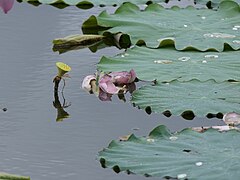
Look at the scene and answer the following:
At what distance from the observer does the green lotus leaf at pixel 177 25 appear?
2.80m

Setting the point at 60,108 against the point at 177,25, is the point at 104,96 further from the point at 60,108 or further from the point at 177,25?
the point at 177,25

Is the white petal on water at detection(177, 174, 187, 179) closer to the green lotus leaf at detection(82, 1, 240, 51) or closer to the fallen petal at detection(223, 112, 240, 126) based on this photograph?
the fallen petal at detection(223, 112, 240, 126)

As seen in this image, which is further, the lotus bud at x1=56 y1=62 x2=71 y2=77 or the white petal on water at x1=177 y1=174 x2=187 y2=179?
the lotus bud at x1=56 y1=62 x2=71 y2=77

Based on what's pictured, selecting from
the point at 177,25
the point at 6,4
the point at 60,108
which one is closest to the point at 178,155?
the point at 60,108

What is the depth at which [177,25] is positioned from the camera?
2971 millimetres

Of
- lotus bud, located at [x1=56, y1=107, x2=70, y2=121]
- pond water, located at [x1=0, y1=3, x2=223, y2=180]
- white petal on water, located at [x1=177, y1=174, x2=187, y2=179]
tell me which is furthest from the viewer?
lotus bud, located at [x1=56, y1=107, x2=70, y2=121]

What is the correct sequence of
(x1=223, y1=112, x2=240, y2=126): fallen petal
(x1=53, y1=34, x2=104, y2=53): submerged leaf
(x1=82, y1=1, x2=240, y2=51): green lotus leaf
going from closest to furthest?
(x1=223, y1=112, x2=240, y2=126): fallen petal < (x1=82, y1=1, x2=240, y2=51): green lotus leaf < (x1=53, y1=34, x2=104, y2=53): submerged leaf

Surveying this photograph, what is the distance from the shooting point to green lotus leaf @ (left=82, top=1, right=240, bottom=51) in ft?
9.20

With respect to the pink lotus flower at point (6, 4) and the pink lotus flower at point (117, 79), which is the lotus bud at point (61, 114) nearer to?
the pink lotus flower at point (117, 79)

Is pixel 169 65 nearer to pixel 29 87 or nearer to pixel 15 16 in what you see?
pixel 29 87

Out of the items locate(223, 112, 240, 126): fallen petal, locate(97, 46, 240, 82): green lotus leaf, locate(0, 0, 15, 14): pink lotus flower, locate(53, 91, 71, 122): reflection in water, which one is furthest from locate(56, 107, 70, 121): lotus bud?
locate(0, 0, 15, 14): pink lotus flower

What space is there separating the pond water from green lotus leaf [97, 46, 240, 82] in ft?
0.40

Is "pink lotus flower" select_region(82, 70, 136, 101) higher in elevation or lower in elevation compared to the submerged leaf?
higher

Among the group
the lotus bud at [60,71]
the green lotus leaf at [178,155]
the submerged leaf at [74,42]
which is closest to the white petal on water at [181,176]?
the green lotus leaf at [178,155]
